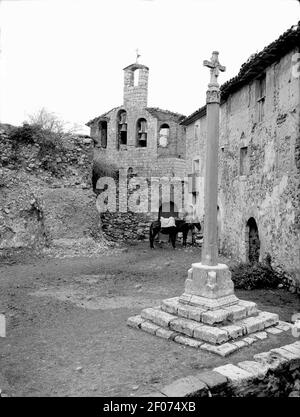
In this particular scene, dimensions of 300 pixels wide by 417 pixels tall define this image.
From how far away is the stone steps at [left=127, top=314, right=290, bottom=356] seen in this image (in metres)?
5.11

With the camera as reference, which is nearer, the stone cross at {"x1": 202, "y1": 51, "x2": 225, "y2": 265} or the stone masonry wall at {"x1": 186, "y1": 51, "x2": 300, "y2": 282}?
the stone cross at {"x1": 202, "y1": 51, "x2": 225, "y2": 265}

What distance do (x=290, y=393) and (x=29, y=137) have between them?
1286 cm

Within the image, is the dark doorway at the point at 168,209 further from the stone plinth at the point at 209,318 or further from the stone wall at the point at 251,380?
the stone wall at the point at 251,380

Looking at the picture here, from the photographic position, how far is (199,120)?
17.2 metres

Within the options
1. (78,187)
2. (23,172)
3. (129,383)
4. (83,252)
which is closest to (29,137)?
(23,172)

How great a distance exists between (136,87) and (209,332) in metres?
A: 18.8

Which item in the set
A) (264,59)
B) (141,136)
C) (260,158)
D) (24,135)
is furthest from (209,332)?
(141,136)

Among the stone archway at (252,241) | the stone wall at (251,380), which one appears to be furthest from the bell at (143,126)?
the stone wall at (251,380)

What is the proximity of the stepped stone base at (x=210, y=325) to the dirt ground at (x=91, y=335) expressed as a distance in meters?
0.15

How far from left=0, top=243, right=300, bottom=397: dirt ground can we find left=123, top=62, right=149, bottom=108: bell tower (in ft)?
43.6

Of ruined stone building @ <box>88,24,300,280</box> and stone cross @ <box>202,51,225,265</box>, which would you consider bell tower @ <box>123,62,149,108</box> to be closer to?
ruined stone building @ <box>88,24,300,280</box>

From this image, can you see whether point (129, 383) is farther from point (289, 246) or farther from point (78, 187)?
point (78, 187)

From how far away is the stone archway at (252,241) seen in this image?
1096 cm

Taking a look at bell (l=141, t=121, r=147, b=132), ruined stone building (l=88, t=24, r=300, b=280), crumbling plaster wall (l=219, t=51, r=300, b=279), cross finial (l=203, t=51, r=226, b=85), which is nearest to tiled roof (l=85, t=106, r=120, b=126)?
bell (l=141, t=121, r=147, b=132)
